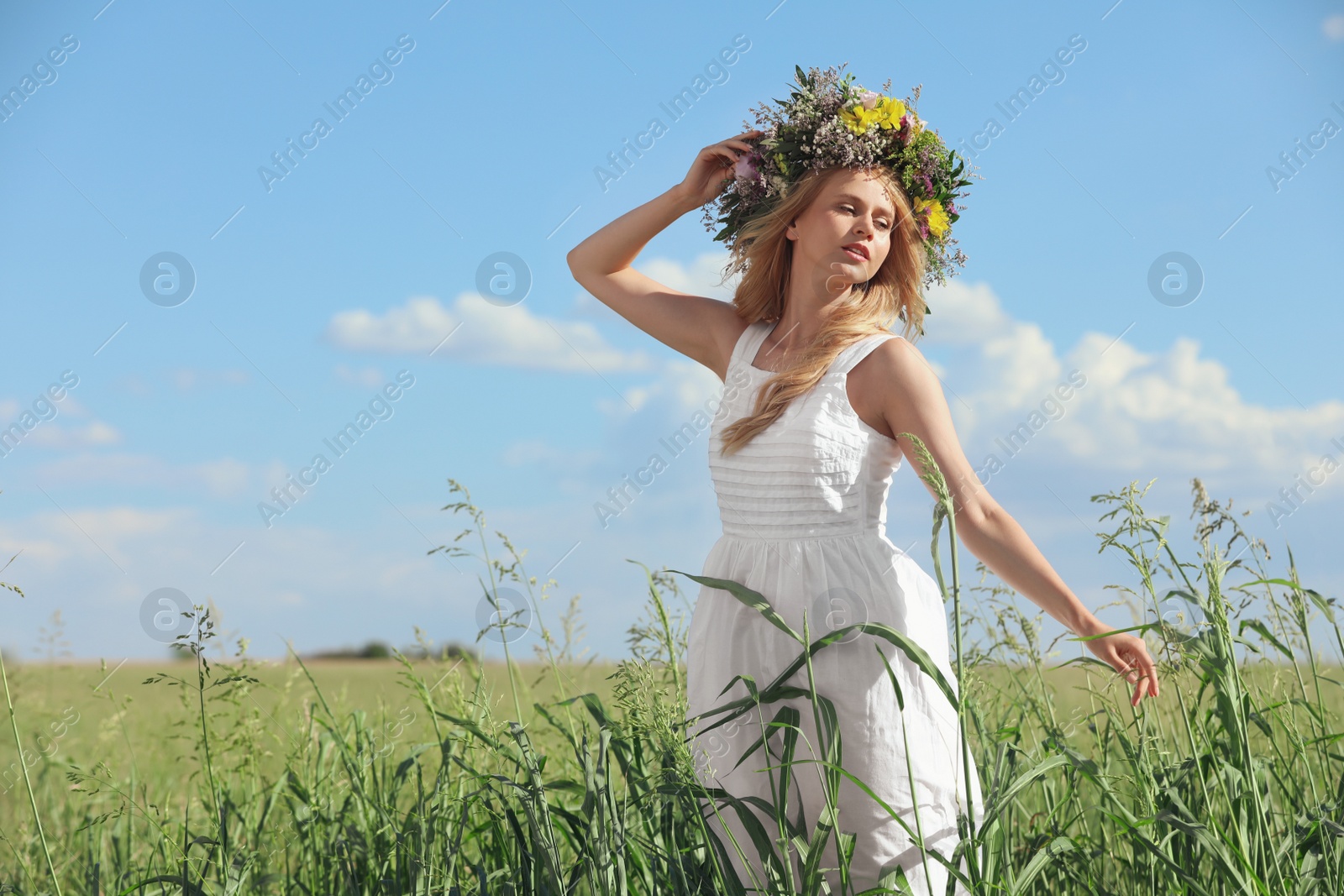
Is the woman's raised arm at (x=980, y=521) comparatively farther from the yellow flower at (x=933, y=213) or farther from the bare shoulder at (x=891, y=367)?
the yellow flower at (x=933, y=213)

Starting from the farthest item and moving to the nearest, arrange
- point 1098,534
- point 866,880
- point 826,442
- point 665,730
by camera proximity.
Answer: point 826,442, point 866,880, point 1098,534, point 665,730

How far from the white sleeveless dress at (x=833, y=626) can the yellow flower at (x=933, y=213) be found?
535 mm

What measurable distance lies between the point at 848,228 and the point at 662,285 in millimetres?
679

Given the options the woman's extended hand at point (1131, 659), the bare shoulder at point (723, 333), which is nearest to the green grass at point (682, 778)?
the woman's extended hand at point (1131, 659)

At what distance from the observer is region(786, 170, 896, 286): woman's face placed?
2434mm

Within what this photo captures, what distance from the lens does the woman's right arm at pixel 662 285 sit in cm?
274

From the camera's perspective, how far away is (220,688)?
2.41 metres

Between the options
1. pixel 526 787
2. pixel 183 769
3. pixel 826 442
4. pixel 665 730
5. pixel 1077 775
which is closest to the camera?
pixel 665 730

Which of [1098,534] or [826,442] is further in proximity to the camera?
[826,442]

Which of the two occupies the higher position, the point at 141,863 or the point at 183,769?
the point at 183,769

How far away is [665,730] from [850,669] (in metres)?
0.69

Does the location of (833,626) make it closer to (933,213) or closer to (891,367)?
(891,367)

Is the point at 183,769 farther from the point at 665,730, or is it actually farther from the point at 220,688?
the point at 665,730

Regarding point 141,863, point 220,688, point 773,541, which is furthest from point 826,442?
point 141,863
